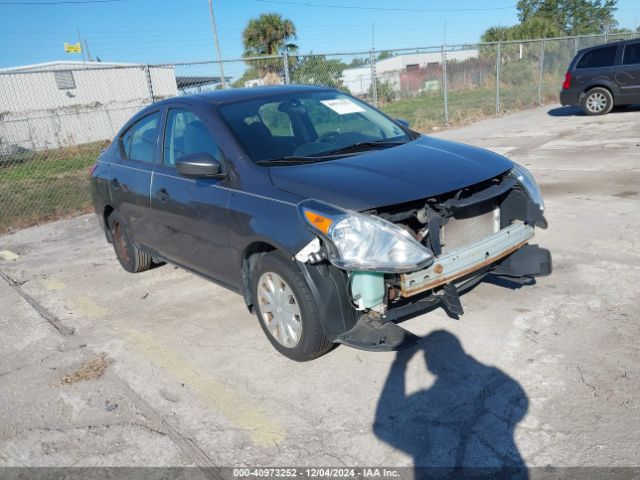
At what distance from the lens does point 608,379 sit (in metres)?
3.04

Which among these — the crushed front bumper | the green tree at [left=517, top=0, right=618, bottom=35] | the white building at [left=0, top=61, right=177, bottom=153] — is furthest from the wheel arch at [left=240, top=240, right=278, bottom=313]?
the green tree at [left=517, top=0, right=618, bottom=35]

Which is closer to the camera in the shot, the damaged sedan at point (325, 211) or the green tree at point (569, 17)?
the damaged sedan at point (325, 211)

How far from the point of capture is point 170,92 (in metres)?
31.7

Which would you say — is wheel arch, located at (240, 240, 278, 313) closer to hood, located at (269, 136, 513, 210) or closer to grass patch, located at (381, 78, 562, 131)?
hood, located at (269, 136, 513, 210)

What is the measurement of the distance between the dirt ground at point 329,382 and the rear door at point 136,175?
2.24ft

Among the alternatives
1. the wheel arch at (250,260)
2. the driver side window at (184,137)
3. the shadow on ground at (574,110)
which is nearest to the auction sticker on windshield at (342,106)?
the driver side window at (184,137)

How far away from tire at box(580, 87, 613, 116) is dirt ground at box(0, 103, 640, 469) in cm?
1025

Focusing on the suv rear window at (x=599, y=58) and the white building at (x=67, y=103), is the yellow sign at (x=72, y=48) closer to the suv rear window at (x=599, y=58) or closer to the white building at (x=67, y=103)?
the white building at (x=67, y=103)

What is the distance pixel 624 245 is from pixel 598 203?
158cm

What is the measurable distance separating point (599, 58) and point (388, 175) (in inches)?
517

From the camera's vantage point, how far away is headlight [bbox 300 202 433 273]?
9.64 feet

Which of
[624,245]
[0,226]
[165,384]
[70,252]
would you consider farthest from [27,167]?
[624,245]

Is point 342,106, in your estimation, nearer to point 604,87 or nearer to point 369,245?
point 369,245

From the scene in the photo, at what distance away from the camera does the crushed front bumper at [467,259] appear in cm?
308
